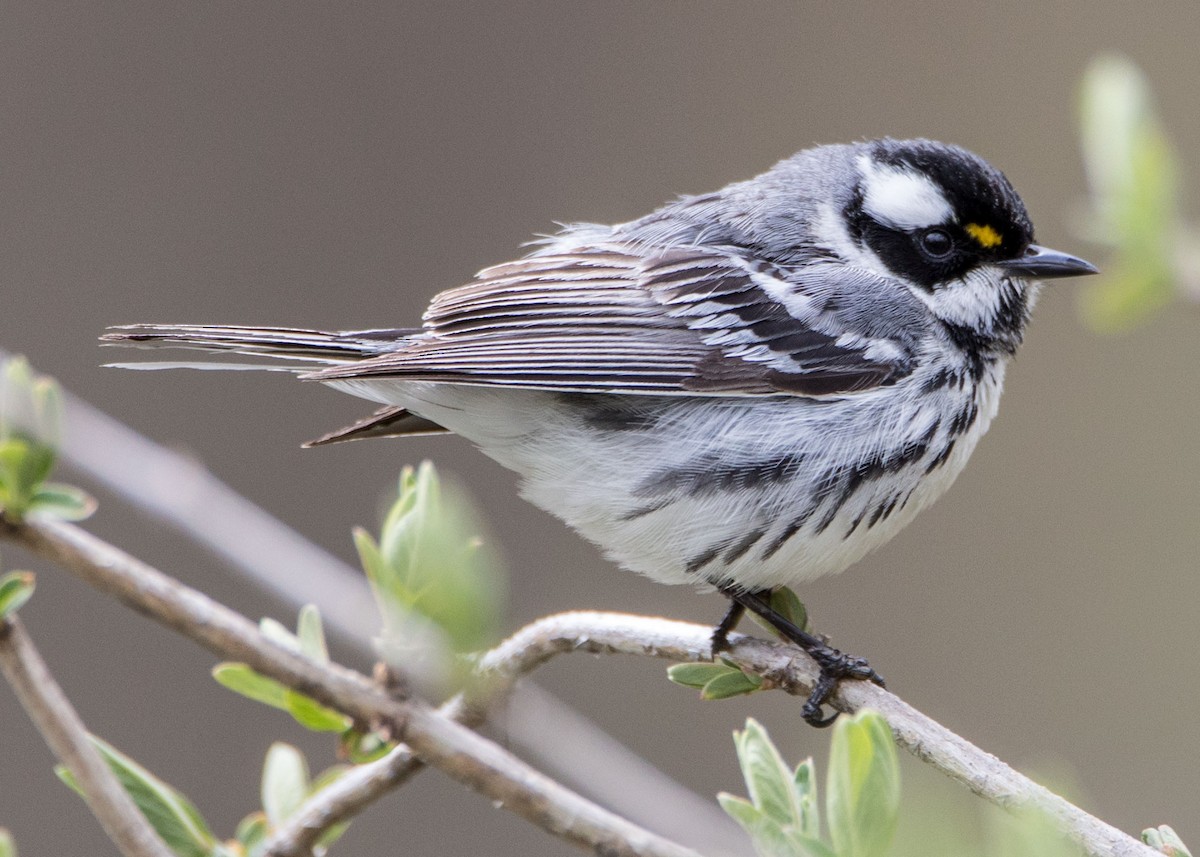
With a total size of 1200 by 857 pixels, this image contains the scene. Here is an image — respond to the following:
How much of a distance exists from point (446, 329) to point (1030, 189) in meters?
5.15

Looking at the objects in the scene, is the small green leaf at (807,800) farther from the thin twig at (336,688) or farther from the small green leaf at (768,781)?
the thin twig at (336,688)

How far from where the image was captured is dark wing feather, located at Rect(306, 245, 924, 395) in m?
2.93

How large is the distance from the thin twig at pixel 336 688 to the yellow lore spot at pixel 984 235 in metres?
2.32

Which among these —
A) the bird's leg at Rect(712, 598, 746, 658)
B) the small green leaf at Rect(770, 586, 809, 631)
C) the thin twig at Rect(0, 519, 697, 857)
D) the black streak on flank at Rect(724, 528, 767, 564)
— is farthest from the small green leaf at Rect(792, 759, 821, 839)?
the black streak on flank at Rect(724, 528, 767, 564)

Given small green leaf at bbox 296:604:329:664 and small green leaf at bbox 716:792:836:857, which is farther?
small green leaf at bbox 296:604:329:664

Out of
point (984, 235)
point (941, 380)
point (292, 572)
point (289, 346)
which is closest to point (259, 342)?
point (289, 346)

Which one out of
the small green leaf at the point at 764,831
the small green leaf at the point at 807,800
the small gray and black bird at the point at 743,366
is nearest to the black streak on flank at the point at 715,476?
the small gray and black bird at the point at 743,366

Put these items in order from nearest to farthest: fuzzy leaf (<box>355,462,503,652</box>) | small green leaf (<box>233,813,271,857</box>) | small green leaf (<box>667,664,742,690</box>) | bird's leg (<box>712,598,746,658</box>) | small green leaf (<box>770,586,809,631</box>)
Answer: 1. fuzzy leaf (<box>355,462,503,652</box>)
2. small green leaf (<box>233,813,271,857</box>)
3. small green leaf (<box>667,664,742,690</box>)
4. bird's leg (<box>712,598,746,658</box>)
5. small green leaf (<box>770,586,809,631</box>)

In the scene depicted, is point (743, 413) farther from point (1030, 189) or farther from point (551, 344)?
point (1030, 189)

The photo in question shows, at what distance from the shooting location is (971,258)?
130 inches

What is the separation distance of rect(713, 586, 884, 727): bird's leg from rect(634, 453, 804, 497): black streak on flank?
237 mm

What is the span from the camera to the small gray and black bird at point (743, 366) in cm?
289

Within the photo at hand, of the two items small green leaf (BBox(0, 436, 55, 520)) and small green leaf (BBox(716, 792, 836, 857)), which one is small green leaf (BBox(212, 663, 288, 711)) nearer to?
small green leaf (BBox(0, 436, 55, 520))

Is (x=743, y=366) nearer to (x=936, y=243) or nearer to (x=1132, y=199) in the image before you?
(x=936, y=243)
